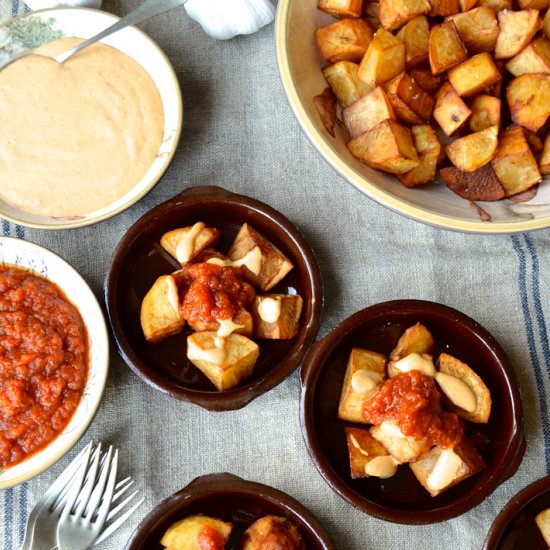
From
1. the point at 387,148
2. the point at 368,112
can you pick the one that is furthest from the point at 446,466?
the point at 368,112

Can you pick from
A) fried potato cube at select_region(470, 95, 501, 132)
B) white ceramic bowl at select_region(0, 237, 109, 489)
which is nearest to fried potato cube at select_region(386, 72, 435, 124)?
fried potato cube at select_region(470, 95, 501, 132)

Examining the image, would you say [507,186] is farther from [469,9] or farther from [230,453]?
[230,453]

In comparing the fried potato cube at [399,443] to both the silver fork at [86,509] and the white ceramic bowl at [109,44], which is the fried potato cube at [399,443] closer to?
the silver fork at [86,509]

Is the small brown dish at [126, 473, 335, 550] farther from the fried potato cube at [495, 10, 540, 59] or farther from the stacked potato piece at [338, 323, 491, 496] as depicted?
the fried potato cube at [495, 10, 540, 59]

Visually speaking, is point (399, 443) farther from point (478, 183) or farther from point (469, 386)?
point (478, 183)

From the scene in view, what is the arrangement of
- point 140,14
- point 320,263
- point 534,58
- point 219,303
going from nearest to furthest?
point 534,58 < point 219,303 < point 140,14 < point 320,263

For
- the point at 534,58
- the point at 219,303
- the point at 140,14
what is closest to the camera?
the point at 534,58

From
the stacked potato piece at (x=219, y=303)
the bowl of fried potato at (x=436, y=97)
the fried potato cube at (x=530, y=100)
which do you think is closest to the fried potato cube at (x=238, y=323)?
the stacked potato piece at (x=219, y=303)
